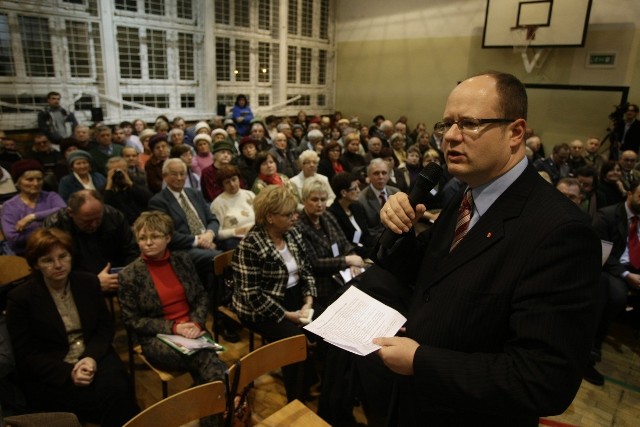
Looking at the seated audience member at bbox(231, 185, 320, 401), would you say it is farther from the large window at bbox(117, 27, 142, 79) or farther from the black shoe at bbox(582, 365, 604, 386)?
the large window at bbox(117, 27, 142, 79)

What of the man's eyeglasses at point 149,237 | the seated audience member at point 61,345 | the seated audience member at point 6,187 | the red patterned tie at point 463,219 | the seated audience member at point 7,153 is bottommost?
the seated audience member at point 61,345

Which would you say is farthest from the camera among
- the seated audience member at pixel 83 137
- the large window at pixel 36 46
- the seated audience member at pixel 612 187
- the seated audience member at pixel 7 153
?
the large window at pixel 36 46

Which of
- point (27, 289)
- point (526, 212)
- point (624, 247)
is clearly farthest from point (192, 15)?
point (526, 212)

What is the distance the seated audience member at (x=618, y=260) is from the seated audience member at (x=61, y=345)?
3364mm

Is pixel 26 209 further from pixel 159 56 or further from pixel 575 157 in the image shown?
pixel 575 157

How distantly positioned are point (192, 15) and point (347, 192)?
23.2 feet

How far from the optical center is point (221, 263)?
9.55 feet

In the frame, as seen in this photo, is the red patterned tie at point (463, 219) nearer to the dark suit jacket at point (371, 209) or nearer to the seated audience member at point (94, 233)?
the seated audience member at point (94, 233)

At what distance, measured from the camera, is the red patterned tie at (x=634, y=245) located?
335 cm

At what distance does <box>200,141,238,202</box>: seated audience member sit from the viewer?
178 inches

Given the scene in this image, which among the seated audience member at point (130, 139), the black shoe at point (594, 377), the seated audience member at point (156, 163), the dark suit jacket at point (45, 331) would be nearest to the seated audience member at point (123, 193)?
the seated audience member at point (156, 163)

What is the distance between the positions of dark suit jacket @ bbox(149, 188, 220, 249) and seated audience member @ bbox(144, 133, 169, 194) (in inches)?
44.5

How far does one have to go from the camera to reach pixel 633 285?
10.7ft

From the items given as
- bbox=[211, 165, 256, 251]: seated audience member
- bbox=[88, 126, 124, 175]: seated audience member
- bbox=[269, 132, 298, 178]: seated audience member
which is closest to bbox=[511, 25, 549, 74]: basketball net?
bbox=[269, 132, 298, 178]: seated audience member
